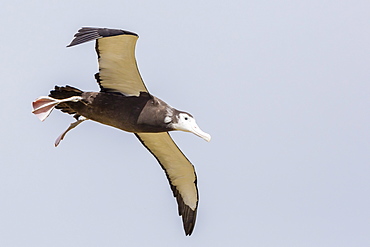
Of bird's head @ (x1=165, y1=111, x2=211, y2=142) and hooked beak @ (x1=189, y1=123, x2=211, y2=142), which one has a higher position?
bird's head @ (x1=165, y1=111, x2=211, y2=142)

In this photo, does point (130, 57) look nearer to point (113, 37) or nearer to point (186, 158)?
point (113, 37)

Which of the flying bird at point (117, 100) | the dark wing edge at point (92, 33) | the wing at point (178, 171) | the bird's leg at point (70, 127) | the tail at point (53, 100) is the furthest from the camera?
the wing at point (178, 171)

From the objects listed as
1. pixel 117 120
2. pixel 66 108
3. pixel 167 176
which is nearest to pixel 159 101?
pixel 117 120

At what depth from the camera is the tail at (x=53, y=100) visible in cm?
1769

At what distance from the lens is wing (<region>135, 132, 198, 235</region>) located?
20.2 meters

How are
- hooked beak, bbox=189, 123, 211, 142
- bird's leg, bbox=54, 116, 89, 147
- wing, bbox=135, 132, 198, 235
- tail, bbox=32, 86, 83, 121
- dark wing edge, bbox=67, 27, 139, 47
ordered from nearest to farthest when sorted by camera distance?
dark wing edge, bbox=67, 27, 139, 47
hooked beak, bbox=189, 123, 211, 142
tail, bbox=32, 86, 83, 121
bird's leg, bbox=54, 116, 89, 147
wing, bbox=135, 132, 198, 235

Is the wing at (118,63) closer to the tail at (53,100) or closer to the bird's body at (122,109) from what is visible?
the bird's body at (122,109)

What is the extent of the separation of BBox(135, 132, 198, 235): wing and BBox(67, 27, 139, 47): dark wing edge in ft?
11.8

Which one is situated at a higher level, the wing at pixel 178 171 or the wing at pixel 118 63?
the wing at pixel 118 63

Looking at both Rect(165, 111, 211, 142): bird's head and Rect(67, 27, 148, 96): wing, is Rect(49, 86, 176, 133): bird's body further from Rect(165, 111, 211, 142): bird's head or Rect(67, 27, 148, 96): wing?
Rect(67, 27, 148, 96): wing

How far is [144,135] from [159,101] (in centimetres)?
280

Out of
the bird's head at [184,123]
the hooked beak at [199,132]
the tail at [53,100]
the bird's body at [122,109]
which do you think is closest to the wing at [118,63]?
the bird's body at [122,109]

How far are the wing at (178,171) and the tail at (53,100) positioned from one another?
2.82 metres

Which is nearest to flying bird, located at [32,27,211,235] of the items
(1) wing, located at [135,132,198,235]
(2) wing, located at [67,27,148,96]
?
(2) wing, located at [67,27,148,96]
